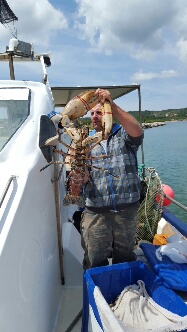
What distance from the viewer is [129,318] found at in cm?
274

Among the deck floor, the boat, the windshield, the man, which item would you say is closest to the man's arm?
the man

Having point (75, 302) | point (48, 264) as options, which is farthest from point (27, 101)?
point (75, 302)

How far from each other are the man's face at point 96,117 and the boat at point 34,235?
0.36 metres

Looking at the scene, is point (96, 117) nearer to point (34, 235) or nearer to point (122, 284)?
point (34, 235)

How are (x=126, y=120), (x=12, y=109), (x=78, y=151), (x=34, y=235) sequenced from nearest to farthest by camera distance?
(x=34, y=235), (x=78, y=151), (x=126, y=120), (x=12, y=109)

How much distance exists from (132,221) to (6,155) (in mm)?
1510

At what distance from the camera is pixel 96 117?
2932mm

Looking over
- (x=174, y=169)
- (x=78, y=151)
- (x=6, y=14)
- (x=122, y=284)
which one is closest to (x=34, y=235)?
(x=78, y=151)

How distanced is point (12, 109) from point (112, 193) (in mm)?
1324

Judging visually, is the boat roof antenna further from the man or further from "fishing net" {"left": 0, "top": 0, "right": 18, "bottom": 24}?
the man

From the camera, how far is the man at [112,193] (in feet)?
9.93

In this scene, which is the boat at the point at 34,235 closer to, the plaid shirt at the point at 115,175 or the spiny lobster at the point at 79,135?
the spiny lobster at the point at 79,135

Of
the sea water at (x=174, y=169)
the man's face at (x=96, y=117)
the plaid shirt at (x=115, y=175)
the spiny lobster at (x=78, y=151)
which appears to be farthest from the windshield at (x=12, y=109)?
the sea water at (x=174, y=169)

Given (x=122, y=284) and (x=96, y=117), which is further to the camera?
(x=122, y=284)
